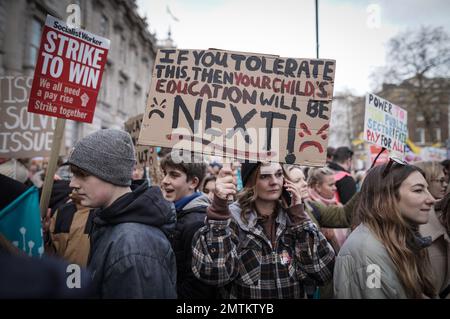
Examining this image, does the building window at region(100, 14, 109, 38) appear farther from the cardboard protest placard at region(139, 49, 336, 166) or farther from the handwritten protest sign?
the cardboard protest placard at region(139, 49, 336, 166)

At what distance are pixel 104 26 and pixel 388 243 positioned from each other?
71.9ft

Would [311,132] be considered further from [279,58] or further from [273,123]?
[279,58]

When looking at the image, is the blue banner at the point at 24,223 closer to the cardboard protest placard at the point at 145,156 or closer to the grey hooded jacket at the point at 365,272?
the grey hooded jacket at the point at 365,272

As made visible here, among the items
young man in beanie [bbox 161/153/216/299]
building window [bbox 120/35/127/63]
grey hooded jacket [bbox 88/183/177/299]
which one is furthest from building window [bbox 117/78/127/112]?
grey hooded jacket [bbox 88/183/177/299]

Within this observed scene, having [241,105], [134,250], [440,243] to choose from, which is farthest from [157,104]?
[440,243]

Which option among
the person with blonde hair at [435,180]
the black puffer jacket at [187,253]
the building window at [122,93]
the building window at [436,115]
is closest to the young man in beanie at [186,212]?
the black puffer jacket at [187,253]

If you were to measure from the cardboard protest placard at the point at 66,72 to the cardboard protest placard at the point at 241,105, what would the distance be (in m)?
0.92

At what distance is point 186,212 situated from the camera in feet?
8.91

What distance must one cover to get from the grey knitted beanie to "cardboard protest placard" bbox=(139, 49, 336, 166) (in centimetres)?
40

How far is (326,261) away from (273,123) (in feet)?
3.27

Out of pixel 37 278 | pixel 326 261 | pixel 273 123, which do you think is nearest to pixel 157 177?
pixel 273 123

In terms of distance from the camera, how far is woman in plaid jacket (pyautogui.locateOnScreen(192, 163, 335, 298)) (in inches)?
83.4

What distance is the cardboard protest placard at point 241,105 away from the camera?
2283 millimetres

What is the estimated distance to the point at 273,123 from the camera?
2363 mm
